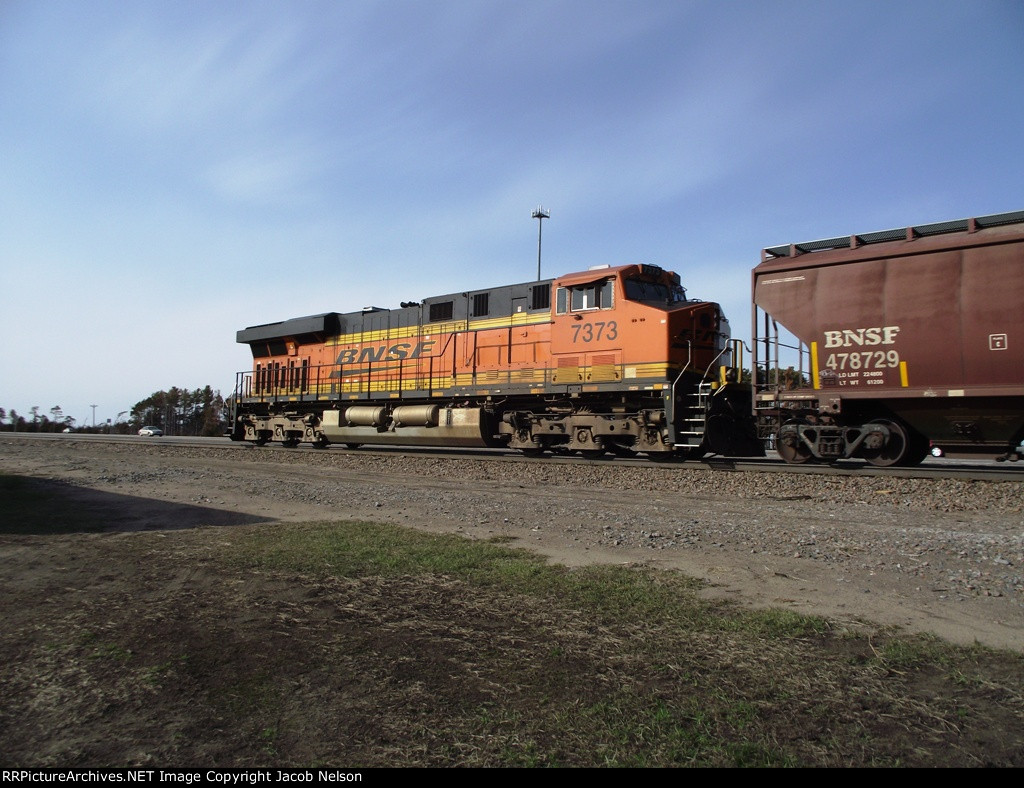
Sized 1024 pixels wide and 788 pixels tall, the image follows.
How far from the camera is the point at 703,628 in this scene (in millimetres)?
3844

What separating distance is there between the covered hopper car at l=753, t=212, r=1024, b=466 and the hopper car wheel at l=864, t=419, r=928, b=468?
23 mm

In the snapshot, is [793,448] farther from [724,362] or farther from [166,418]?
[166,418]

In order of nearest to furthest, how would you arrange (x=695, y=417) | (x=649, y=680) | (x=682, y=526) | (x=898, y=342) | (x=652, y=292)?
(x=649, y=680) < (x=682, y=526) < (x=898, y=342) < (x=695, y=417) < (x=652, y=292)

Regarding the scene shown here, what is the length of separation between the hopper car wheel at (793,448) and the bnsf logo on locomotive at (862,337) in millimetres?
1629

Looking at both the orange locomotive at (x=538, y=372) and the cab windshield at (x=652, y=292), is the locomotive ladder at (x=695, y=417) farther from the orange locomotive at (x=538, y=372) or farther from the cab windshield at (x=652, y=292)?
the cab windshield at (x=652, y=292)

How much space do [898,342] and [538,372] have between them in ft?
24.9

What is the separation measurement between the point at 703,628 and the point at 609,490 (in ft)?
22.9

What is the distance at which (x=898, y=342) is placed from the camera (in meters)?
10.9

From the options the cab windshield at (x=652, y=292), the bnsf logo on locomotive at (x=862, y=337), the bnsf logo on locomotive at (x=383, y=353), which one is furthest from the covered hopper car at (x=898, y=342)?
the bnsf logo on locomotive at (x=383, y=353)

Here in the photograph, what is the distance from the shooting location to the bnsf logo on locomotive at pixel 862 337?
10984mm

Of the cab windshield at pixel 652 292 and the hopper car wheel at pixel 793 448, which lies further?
the cab windshield at pixel 652 292

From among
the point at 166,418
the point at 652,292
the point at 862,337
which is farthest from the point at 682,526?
the point at 166,418
